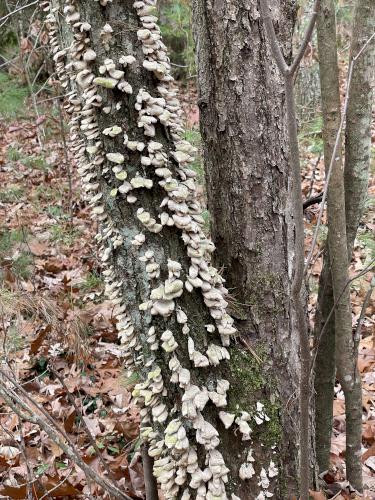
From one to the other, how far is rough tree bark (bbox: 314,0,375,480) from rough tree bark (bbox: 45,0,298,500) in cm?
41

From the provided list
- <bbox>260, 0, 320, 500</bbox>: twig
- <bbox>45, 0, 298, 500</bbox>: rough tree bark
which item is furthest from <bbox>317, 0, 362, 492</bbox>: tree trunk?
<bbox>260, 0, 320, 500</bbox>: twig

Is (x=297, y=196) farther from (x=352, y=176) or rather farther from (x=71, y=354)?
(x=71, y=354)

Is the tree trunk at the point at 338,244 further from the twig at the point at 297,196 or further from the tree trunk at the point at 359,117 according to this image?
the twig at the point at 297,196

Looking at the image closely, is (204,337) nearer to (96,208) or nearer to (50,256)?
(96,208)

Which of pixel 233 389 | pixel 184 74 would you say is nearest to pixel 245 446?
pixel 233 389

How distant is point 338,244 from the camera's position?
224 cm

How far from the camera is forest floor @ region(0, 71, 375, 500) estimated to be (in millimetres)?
2738

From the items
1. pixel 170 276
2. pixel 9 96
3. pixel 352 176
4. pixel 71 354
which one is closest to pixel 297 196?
pixel 170 276

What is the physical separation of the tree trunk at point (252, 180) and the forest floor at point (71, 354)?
505 mm

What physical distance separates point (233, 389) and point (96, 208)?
33.9 inches

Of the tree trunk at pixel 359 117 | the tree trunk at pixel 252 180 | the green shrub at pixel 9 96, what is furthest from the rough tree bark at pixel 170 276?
the green shrub at pixel 9 96

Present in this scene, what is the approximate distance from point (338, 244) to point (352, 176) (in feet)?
1.17

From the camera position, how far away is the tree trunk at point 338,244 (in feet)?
6.95

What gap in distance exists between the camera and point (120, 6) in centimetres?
165
